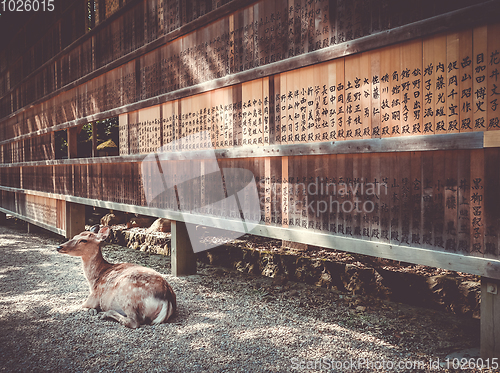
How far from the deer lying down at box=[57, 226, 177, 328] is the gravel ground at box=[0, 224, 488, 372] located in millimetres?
161

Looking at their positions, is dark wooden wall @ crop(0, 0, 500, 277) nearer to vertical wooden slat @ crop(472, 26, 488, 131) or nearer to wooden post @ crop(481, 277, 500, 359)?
vertical wooden slat @ crop(472, 26, 488, 131)

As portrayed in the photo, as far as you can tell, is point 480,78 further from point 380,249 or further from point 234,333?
point 234,333

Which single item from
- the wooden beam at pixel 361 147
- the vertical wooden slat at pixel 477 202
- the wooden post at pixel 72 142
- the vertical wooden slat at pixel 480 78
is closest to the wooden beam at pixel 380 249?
the vertical wooden slat at pixel 477 202

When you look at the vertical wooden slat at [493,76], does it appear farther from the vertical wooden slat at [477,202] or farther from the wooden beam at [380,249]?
the wooden beam at [380,249]

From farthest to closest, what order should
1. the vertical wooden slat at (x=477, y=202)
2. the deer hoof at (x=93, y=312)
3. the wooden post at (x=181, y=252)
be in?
the wooden post at (x=181, y=252) → the deer hoof at (x=93, y=312) → the vertical wooden slat at (x=477, y=202)

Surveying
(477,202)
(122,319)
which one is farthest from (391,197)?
(122,319)

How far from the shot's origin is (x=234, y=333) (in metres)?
4.23

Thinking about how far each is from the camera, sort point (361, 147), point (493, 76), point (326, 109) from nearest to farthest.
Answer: point (493, 76) → point (361, 147) → point (326, 109)

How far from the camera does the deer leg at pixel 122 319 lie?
172 inches

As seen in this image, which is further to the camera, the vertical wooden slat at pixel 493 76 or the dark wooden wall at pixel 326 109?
the dark wooden wall at pixel 326 109

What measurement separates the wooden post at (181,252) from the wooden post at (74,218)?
4.49 meters

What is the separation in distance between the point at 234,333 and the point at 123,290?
5.05 ft

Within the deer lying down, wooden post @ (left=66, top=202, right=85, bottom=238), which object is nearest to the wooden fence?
the deer lying down

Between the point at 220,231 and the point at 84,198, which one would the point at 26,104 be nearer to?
the point at 84,198
